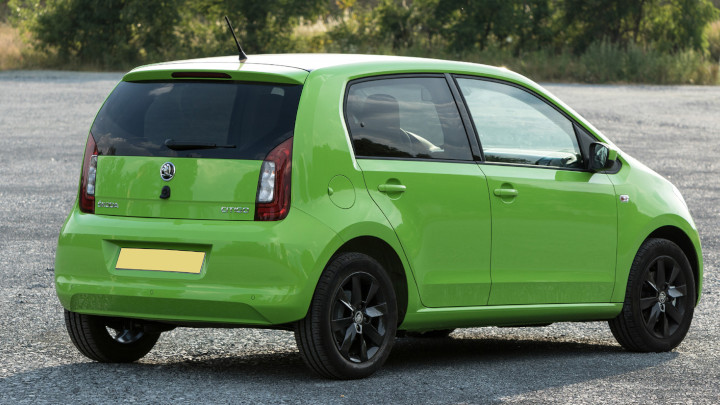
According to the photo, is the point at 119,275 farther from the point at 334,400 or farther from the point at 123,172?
the point at 334,400

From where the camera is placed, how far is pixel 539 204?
678cm

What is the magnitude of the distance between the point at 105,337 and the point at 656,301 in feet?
10.5

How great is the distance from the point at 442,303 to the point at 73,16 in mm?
37428

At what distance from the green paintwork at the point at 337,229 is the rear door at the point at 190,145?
11 mm

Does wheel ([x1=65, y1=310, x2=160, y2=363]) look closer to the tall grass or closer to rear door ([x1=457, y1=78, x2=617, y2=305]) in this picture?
rear door ([x1=457, y1=78, x2=617, y2=305])

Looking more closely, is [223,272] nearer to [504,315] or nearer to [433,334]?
[504,315]

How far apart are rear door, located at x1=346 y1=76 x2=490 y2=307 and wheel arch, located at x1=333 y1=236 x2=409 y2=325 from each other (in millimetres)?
73

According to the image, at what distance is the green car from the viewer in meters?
5.73

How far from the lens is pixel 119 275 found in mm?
5879

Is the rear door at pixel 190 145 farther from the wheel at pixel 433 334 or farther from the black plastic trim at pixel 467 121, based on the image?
the wheel at pixel 433 334

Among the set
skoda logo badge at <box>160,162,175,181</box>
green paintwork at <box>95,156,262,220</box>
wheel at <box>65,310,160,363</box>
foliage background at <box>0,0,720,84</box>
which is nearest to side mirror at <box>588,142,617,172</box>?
green paintwork at <box>95,156,262,220</box>

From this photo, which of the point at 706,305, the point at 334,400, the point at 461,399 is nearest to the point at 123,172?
the point at 334,400

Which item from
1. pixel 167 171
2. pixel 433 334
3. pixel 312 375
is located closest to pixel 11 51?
pixel 433 334

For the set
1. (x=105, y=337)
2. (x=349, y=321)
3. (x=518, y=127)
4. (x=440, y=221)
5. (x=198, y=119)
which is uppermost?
(x=198, y=119)
